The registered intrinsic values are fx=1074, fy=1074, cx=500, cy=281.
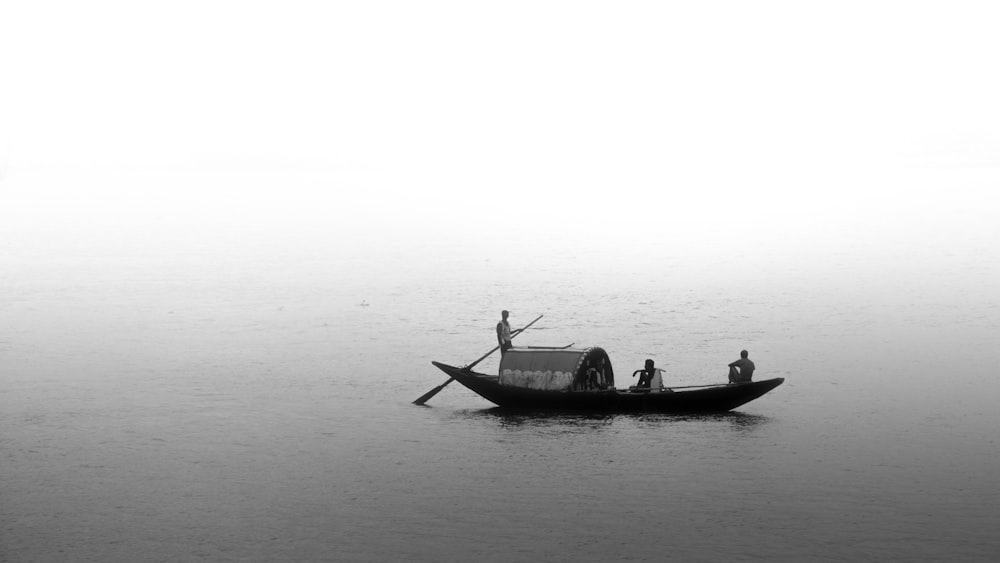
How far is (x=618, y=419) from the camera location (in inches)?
1179

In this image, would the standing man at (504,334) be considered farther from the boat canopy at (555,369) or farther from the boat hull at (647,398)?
the boat hull at (647,398)

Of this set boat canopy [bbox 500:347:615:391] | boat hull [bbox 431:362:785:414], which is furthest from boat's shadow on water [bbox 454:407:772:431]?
boat canopy [bbox 500:347:615:391]

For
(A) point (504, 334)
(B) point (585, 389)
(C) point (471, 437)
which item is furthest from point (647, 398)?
(C) point (471, 437)

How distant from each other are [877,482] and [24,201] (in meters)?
148

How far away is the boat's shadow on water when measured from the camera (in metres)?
29.3

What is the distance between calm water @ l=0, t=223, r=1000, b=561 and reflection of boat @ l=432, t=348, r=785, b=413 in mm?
692

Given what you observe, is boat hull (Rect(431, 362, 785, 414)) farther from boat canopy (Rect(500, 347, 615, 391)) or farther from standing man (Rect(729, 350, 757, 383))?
standing man (Rect(729, 350, 757, 383))

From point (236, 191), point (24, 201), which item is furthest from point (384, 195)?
point (24, 201)

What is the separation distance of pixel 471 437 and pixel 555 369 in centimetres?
289

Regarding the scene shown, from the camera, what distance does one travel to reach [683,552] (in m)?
20.1

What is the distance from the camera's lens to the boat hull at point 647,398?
1111 inches

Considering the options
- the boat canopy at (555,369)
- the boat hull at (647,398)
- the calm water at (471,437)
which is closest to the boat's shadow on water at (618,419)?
the calm water at (471,437)

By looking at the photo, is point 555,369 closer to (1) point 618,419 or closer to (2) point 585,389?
(2) point 585,389

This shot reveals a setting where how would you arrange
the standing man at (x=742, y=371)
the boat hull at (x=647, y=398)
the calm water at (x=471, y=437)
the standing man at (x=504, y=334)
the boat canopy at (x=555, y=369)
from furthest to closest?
the standing man at (x=504, y=334), the boat canopy at (x=555, y=369), the standing man at (x=742, y=371), the boat hull at (x=647, y=398), the calm water at (x=471, y=437)
